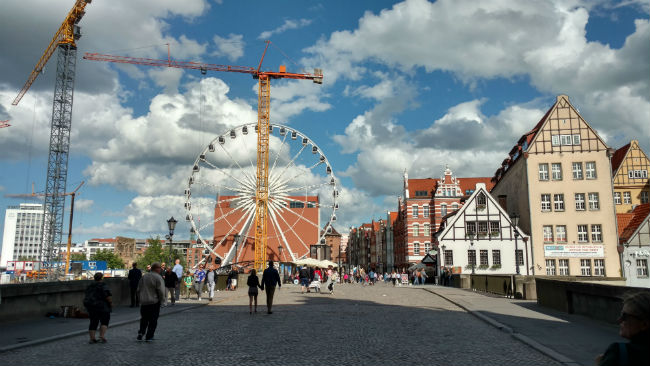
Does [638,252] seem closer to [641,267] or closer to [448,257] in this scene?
[641,267]

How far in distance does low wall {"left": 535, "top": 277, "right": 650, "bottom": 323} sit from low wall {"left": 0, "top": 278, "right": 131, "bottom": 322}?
15.4 meters

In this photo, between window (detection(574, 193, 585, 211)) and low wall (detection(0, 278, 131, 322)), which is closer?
low wall (detection(0, 278, 131, 322))

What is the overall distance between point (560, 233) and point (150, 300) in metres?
45.6

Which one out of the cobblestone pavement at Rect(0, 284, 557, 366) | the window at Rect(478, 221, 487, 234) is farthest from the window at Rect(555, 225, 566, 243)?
the cobblestone pavement at Rect(0, 284, 557, 366)

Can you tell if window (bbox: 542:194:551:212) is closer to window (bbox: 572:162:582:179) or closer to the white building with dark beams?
window (bbox: 572:162:582:179)

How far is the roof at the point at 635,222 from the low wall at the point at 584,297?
105ft

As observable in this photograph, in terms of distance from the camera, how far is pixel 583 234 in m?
48.6

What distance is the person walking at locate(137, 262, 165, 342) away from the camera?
38.2 feet

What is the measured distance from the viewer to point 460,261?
2088 inches

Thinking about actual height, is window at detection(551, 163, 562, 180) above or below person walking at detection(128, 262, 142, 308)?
above

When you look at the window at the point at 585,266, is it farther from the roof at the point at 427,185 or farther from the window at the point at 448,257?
the roof at the point at 427,185

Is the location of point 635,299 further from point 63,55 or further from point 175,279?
point 63,55

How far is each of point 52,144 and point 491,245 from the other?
6612cm

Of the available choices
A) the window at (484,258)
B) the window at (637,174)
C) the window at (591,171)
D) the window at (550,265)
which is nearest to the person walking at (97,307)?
the window at (550,265)
